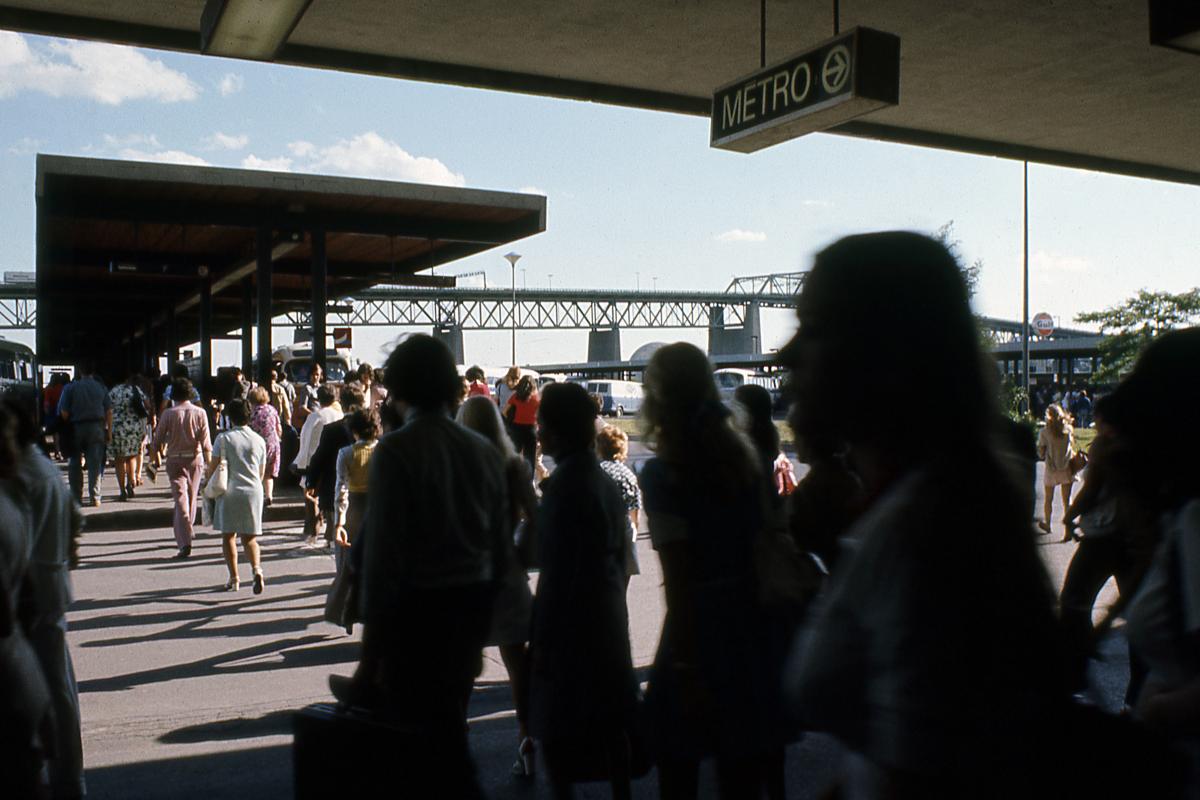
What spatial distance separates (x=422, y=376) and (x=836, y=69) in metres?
2.96

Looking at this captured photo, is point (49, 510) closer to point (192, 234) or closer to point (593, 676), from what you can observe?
point (593, 676)

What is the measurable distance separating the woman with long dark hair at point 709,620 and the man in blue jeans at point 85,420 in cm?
1383

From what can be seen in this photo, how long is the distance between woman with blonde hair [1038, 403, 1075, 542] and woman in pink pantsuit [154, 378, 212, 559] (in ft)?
31.4

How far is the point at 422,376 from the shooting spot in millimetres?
4105

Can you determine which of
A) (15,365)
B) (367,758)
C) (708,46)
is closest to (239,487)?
(708,46)

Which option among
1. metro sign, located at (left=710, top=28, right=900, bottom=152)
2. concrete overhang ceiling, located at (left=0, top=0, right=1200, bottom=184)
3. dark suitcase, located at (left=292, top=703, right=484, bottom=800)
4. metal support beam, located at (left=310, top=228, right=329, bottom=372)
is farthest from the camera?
metal support beam, located at (left=310, top=228, right=329, bottom=372)

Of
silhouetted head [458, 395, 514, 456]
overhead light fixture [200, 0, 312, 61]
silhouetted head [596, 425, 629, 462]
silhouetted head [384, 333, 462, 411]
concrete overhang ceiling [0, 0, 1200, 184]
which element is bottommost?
silhouetted head [596, 425, 629, 462]

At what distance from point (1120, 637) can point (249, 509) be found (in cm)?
682

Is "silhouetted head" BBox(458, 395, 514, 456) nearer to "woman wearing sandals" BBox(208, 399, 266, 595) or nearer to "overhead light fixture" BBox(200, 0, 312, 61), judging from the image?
"overhead light fixture" BBox(200, 0, 312, 61)

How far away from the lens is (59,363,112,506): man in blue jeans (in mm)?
15242

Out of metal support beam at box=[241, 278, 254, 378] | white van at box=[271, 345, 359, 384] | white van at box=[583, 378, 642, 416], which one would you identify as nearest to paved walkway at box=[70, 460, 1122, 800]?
metal support beam at box=[241, 278, 254, 378]

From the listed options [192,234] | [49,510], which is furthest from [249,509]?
[192,234]

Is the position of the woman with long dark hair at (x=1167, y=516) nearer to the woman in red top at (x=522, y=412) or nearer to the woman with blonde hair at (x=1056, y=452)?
the woman in red top at (x=522, y=412)

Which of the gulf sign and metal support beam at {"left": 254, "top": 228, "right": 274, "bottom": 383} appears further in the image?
the gulf sign
